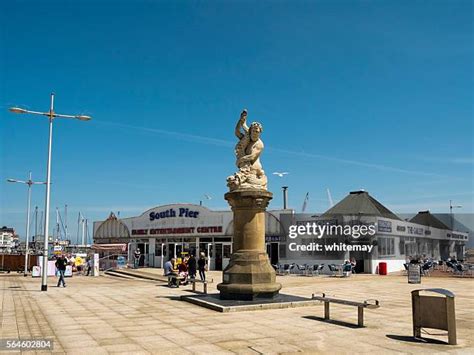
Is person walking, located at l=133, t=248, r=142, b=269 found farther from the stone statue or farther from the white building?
the stone statue

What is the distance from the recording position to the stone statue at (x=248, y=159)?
15.2 m

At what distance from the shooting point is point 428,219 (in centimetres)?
4884

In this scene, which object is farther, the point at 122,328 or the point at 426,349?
the point at 122,328

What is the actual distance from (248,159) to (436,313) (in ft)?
26.6

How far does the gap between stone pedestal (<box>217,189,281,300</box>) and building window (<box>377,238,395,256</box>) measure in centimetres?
1917

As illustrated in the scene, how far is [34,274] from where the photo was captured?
104 feet

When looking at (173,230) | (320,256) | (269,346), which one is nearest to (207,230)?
(173,230)

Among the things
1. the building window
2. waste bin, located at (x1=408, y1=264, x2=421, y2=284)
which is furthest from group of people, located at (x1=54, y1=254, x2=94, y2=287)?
the building window

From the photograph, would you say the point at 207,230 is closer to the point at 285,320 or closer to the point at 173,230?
the point at 173,230

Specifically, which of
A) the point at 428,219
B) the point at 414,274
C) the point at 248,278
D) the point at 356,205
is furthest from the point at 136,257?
the point at 248,278

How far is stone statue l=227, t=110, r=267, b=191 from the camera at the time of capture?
15234 millimetres

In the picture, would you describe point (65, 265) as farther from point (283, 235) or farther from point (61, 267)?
point (283, 235)

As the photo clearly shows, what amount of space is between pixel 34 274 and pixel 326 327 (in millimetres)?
26128

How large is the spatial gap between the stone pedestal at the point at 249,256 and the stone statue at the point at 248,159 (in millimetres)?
432
